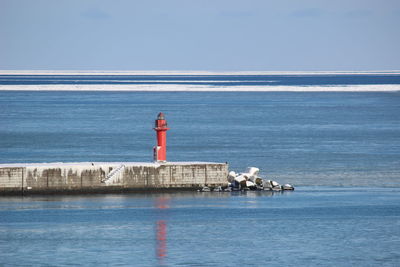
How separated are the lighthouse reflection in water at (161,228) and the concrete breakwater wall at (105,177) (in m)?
0.61

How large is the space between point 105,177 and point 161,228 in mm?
3454

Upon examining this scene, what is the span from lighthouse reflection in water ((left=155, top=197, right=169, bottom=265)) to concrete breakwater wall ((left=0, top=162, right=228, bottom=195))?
61cm

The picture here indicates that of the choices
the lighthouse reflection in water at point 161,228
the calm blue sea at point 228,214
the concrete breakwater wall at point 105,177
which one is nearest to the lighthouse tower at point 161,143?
the concrete breakwater wall at point 105,177

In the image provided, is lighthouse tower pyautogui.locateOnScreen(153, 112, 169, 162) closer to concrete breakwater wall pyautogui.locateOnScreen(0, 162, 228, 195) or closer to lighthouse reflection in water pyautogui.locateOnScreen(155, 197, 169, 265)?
concrete breakwater wall pyautogui.locateOnScreen(0, 162, 228, 195)

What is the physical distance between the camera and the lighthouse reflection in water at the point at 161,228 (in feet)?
51.8

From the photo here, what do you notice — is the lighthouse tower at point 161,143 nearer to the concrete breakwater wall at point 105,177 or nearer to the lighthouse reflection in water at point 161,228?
the concrete breakwater wall at point 105,177

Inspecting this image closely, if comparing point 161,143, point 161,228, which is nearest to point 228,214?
point 161,228

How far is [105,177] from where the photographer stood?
21203 millimetres

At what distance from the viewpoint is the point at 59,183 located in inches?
824

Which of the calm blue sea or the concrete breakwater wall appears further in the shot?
the concrete breakwater wall

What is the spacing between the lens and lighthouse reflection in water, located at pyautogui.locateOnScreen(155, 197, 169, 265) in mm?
15773

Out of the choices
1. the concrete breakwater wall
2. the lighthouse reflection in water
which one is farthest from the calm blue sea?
the concrete breakwater wall

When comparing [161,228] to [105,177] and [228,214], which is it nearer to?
[228,214]

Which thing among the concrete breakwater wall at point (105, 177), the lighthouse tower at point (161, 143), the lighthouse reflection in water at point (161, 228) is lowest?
the lighthouse reflection in water at point (161, 228)
